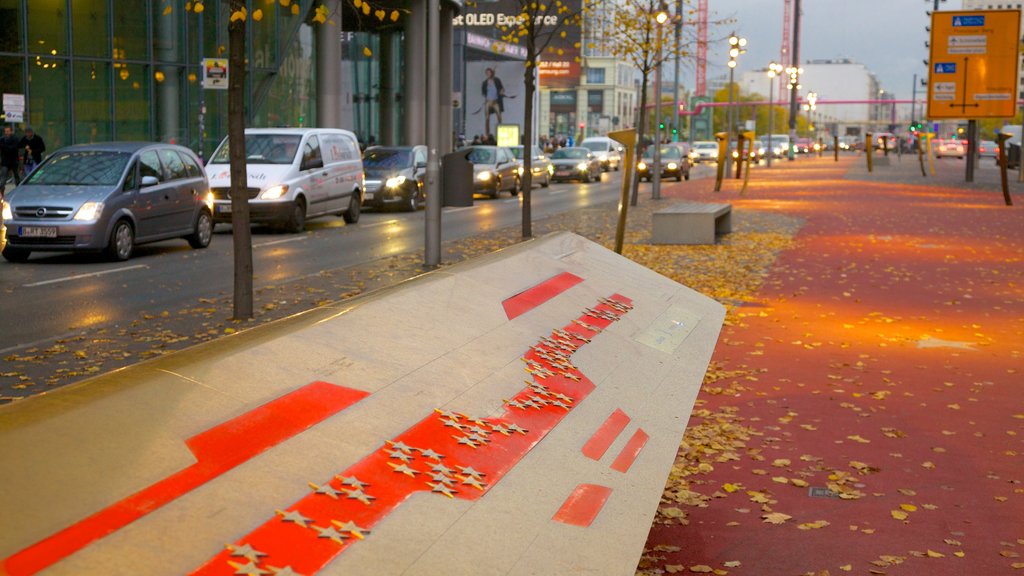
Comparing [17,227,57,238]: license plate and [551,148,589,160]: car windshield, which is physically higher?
[551,148,589,160]: car windshield

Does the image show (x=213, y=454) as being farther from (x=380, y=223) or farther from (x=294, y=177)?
(x=380, y=223)

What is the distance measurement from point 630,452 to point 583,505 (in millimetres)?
954

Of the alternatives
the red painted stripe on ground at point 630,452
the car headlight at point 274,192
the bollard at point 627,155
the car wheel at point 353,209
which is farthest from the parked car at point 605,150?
the red painted stripe on ground at point 630,452

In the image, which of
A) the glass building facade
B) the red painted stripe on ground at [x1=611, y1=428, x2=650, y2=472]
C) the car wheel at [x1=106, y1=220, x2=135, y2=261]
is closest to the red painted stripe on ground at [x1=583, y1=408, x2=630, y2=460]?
the red painted stripe on ground at [x1=611, y1=428, x2=650, y2=472]

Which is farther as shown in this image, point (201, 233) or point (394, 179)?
point (394, 179)

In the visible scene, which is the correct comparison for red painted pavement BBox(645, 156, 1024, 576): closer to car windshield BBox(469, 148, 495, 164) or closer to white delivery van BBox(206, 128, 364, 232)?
white delivery van BBox(206, 128, 364, 232)

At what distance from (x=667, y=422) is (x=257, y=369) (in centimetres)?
255

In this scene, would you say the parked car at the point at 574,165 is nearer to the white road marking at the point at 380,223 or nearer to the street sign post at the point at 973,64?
the street sign post at the point at 973,64

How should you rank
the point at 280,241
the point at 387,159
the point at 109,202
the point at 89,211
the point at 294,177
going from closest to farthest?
the point at 89,211, the point at 109,202, the point at 280,241, the point at 294,177, the point at 387,159

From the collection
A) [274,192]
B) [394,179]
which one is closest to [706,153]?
[394,179]

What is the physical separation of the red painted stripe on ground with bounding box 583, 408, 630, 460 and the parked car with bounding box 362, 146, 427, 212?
25.3 m

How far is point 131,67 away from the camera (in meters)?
36.7

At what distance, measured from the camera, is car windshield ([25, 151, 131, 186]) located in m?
18.6

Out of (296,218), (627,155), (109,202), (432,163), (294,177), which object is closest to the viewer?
(432,163)
